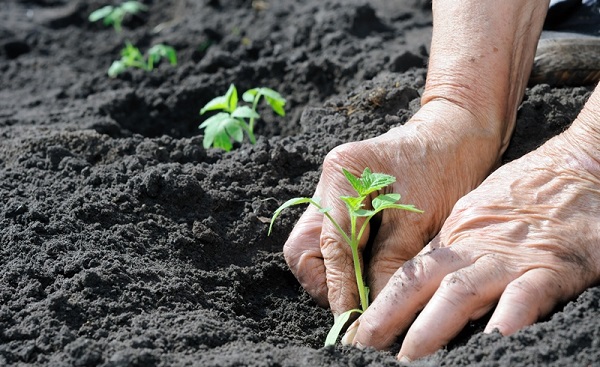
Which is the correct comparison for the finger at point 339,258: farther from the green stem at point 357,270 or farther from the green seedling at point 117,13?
the green seedling at point 117,13

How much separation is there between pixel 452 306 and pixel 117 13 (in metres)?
4.21

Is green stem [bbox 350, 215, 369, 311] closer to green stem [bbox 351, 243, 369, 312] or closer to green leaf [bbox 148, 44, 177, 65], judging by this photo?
green stem [bbox 351, 243, 369, 312]

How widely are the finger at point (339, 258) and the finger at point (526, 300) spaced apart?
1.68 ft

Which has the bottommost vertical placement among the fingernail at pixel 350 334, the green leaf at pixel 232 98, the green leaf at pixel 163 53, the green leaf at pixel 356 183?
the fingernail at pixel 350 334

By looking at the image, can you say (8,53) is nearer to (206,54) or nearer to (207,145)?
(206,54)

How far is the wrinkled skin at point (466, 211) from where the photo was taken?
2.25m

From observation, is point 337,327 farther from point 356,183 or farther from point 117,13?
point 117,13

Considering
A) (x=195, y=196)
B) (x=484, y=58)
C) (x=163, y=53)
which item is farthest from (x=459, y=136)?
(x=163, y=53)

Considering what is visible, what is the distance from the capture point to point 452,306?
7.25 feet

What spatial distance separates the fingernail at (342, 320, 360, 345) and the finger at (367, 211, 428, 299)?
8.0 inches

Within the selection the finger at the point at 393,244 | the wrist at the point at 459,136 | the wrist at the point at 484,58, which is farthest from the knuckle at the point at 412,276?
the wrist at the point at 484,58

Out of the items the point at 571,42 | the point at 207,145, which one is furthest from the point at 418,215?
the point at 571,42

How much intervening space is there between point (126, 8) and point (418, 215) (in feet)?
12.0

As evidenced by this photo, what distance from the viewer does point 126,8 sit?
5633 mm
